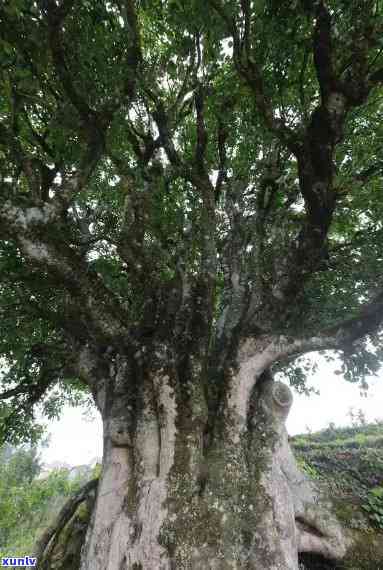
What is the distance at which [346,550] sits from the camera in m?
4.34

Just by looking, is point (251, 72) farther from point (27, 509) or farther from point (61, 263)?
point (27, 509)

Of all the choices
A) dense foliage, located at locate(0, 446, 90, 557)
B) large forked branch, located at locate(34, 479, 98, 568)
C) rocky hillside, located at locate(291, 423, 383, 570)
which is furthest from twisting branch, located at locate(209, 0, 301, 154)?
dense foliage, located at locate(0, 446, 90, 557)

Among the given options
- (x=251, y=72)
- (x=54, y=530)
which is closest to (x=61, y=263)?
(x=251, y=72)

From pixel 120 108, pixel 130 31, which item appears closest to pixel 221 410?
pixel 120 108

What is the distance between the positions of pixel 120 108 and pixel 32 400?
6.18 m

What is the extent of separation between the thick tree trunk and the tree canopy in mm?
766

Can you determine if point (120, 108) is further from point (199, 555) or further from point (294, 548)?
point (294, 548)

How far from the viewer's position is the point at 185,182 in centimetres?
762

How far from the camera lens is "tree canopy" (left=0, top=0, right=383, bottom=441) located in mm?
4227

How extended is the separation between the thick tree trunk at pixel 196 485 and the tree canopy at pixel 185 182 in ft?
2.51

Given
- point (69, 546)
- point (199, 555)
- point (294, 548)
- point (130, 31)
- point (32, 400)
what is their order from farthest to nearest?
point (32, 400)
point (130, 31)
point (69, 546)
point (294, 548)
point (199, 555)

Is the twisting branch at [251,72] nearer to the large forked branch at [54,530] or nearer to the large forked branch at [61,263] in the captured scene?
the large forked branch at [61,263]

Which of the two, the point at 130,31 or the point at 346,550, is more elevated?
the point at 130,31

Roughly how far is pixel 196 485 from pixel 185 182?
6369 mm
